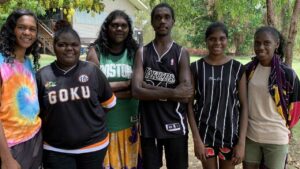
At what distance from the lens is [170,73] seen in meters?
3.20

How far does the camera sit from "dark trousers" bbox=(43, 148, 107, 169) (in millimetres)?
2824

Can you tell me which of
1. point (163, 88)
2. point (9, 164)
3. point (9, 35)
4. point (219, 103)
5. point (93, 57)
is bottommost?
point (9, 164)

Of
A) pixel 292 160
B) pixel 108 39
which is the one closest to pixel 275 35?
pixel 108 39

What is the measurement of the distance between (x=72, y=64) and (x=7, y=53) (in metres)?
0.52

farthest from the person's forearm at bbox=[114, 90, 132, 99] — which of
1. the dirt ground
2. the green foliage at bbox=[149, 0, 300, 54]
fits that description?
the green foliage at bbox=[149, 0, 300, 54]

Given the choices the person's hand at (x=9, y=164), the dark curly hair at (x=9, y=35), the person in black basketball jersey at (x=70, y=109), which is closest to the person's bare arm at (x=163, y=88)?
the person in black basketball jersey at (x=70, y=109)

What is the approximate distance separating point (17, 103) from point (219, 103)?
1.67 metres

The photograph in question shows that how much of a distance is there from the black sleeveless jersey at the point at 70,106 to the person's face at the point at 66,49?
0.24 ft

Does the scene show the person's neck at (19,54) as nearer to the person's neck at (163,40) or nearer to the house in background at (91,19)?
the person's neck at (163,40)

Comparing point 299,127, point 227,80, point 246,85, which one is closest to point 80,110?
point 227,80

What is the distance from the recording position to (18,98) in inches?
101

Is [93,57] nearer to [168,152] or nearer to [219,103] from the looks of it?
[168,152]

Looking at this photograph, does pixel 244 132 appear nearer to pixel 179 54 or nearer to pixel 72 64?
pixel 179 54

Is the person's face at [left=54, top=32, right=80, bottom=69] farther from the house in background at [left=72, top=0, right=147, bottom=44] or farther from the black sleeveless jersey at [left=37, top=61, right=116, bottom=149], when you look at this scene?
the house in background at [left=72, top=0, right=147, bottom=44]
